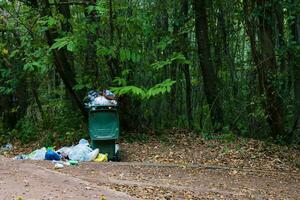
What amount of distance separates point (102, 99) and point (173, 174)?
2499mm

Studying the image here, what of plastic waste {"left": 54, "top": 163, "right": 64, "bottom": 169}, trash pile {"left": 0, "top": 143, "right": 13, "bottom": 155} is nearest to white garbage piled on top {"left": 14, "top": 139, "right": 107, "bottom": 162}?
plastic waste {"left": 54, "top": 163, "right": 64, "bottom": 169}

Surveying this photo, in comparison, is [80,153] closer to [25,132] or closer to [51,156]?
[51,156]

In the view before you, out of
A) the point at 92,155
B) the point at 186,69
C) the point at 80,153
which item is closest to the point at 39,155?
the point at 80,153

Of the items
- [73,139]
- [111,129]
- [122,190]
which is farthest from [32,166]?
[73,139]

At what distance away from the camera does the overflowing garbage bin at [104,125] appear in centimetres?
1027

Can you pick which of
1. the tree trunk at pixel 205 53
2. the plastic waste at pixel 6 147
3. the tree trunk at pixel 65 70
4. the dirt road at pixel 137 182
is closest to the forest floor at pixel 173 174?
the dirt road at pixel 137 182

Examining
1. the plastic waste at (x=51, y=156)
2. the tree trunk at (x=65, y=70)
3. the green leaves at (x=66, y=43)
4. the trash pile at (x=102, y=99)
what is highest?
the green leaves at (x=66, y=43)

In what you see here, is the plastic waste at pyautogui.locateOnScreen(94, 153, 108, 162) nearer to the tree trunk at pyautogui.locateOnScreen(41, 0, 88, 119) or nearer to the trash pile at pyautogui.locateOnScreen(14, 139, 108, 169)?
the trash pile at pyautogui.locateOnScreen(14, 139, 108, 169)

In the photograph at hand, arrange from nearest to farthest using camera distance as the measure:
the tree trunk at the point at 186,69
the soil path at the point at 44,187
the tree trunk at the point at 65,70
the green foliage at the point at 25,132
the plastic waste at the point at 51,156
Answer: the soil path at the point at 44,187 → the plastic waste at the point at 51,156 → the tree trunk at the point at 65,70 → the green foliage at the point at 25,132 → the tree trunk at the point at 186,69

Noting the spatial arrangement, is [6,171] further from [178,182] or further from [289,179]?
[289,179]

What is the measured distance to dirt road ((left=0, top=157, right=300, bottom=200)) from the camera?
20.4ft

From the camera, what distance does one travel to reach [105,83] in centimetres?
1176

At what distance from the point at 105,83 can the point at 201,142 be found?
2604mm

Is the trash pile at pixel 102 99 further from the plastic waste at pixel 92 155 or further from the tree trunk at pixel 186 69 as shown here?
the tree trunk at pixel 186 69
